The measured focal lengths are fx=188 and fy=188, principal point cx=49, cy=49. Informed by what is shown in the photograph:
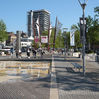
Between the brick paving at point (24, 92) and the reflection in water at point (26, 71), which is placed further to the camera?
the reflection in water at point (26, 71)

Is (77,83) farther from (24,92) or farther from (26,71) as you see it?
(26,71)

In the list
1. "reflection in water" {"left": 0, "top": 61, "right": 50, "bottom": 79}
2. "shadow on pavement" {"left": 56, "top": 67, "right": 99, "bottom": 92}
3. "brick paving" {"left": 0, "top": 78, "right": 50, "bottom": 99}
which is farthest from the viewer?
"reflection in water" {"left": 0, "top": 61, "right": 50, "bottom": 79}

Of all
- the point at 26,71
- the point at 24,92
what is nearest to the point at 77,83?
the point at 24,92

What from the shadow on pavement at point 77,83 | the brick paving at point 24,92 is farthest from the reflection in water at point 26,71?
the brick paving at point 24,92

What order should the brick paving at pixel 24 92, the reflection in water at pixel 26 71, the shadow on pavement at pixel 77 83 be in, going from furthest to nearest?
1. the reflection in water at pixel 26 71
2. the shadow on pavement at pixel 77 83
3. the brick paving at pixel 24 92

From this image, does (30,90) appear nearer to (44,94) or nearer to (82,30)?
(44,94)

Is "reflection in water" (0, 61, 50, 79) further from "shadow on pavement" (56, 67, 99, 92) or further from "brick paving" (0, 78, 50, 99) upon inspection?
"brick paving" (0, 78, 50, 99)

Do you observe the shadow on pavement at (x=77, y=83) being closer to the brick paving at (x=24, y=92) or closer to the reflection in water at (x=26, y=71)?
the brick paving at (x=24, y=92)

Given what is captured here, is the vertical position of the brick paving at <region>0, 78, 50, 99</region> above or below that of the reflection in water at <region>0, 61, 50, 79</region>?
below

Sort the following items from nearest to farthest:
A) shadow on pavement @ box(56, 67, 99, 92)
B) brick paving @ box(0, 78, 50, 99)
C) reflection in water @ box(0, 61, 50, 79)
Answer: brick paving @ box(0, 78, 50, 99) → shadow on pavement @ box(56, 67, 99, 92) → reflection in water @ box(0, 61, 50, 79)

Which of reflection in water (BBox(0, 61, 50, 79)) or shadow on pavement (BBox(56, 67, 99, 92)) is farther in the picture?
reflection in water (BBox(0, 61, 50, 79))

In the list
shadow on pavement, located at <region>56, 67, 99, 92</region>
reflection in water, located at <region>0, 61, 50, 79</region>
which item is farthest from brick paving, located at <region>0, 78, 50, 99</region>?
reflection in water, located at <region>0, 61, 50, 79</region>

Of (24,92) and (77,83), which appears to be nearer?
(24,92)

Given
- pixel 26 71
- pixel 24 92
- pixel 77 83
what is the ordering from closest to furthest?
pixel 24 92 → pixel 77 83 → pixel 26 71
